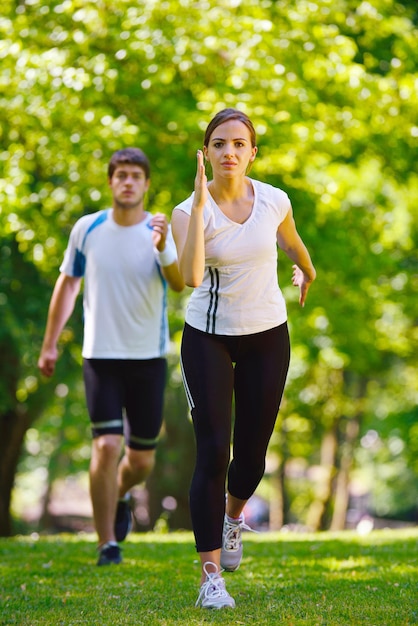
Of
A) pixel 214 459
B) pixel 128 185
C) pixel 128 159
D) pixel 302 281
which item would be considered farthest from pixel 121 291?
pixel 214 459

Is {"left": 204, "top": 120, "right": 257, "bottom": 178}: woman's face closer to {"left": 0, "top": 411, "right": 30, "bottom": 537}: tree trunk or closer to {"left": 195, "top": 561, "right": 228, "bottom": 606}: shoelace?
{"left": 195, "top": 561, "right": 228, "bottom": 606}: shoelace

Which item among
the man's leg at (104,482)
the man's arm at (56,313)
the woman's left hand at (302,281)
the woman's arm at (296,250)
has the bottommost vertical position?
the man's leg at (104,482)

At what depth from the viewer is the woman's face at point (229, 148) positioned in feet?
14.5

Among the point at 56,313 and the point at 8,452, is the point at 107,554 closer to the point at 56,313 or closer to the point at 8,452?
the point at 56,313

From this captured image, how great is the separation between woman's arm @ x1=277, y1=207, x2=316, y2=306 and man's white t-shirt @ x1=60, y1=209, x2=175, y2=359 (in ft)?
4.83

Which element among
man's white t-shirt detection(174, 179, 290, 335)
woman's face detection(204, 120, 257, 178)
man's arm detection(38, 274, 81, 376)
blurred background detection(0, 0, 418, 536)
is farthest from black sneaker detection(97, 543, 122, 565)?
blurred background detection(0, 0, 418, 536)

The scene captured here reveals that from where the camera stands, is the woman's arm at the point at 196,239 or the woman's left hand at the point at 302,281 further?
the woman's left hand at the point at 302,281

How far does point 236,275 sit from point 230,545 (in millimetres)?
1417

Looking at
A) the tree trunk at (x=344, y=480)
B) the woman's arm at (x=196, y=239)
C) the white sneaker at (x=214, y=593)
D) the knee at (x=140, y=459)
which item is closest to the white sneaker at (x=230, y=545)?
the white sneaker at (x=214, y=593)

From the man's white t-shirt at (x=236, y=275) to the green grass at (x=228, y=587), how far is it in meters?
1.28

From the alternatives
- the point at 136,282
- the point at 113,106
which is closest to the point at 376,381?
the point at 113,106

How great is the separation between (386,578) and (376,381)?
24.8 meters

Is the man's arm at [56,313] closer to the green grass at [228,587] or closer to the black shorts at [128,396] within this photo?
the black shorts at [128,396]

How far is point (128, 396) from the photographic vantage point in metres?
6.60
